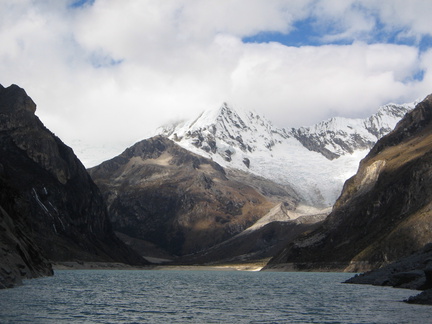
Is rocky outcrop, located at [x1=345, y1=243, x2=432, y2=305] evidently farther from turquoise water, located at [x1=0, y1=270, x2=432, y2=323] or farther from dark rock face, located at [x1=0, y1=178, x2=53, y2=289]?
dark rock face, located at [x1=0, y1=178, x2=53, y2=289]

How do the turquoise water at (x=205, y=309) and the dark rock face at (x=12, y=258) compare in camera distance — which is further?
the dark rock face at (x=12, y=258)

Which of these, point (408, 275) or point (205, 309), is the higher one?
point (408, 275)

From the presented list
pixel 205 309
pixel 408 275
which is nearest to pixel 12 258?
pixel 205 309

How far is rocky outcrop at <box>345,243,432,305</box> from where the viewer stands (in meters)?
86.7

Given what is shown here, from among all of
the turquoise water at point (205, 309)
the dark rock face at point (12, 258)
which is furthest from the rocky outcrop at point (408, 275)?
the dark rock face at point (12, 258)

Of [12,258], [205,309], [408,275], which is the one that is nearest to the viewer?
[205,309]

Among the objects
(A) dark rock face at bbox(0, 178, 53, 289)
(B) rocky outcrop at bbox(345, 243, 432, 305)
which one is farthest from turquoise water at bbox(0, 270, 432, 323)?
(B) rocky outcrop at bbox(345, 243, 432, 305)

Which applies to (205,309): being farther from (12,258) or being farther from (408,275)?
(12,258)

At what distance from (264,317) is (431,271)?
3275 centimetres

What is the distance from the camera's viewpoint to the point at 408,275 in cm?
9288

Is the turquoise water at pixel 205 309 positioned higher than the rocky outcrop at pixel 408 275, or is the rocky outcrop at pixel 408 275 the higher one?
the rocky outcrop at pixel 408 275

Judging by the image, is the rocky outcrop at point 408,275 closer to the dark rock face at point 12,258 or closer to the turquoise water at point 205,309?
the turquoise water at point 205,309

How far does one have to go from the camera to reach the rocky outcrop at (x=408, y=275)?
86688 millimetres

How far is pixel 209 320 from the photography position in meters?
53.4
